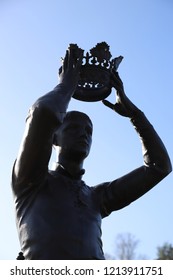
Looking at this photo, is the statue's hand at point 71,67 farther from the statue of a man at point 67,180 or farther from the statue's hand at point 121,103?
the statue's hand at point 121,103

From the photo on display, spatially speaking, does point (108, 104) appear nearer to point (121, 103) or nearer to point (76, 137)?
point (121, 103)

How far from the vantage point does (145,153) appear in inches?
171

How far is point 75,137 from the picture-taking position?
4109mm

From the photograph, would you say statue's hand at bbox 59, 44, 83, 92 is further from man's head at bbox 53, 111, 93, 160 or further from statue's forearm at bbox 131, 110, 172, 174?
statue's forearm at bbox 131, 110, 172, 174

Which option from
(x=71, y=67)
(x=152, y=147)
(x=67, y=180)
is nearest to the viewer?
(x=67, y=180)

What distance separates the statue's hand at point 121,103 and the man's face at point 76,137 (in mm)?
359

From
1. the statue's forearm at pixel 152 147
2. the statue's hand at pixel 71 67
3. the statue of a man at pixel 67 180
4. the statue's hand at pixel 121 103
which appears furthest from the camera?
the statue's hand at pixel 121 103

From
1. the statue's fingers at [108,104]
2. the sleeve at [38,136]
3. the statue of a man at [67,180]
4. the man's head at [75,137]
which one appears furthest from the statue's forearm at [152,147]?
the sleeve at [38,136]

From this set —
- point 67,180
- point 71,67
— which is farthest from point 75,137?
point 71,67

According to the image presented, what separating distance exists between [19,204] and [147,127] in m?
1.27

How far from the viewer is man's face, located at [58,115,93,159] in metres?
4.09

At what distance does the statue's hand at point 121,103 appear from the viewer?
4418mm

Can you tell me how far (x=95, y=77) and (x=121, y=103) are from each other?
0.33 m

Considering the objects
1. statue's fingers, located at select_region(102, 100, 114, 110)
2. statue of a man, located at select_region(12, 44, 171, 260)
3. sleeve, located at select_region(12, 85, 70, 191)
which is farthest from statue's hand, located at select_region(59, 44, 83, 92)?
statue's fingers, located at select_region(102, 100, 114, 110)
